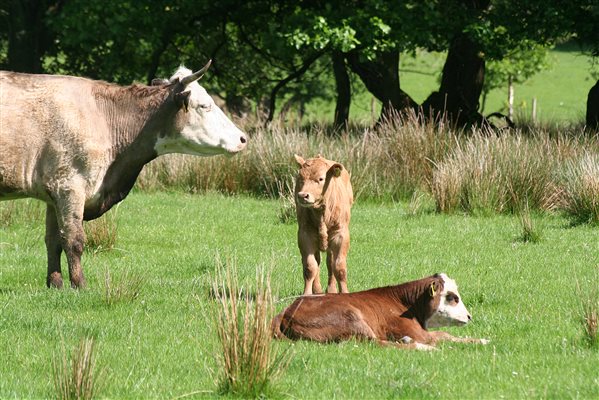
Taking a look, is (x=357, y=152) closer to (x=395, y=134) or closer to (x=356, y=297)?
(x=395, y=134)

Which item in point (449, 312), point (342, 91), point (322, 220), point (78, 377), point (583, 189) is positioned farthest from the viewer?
point (342, 91)

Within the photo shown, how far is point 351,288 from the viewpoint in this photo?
10719 millimetres

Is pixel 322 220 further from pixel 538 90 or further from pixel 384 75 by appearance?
pixel 538 90

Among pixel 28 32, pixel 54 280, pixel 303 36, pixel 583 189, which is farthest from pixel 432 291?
pixel 28 32

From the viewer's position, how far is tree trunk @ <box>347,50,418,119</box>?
25234 mm

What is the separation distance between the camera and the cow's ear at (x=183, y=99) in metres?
10.8

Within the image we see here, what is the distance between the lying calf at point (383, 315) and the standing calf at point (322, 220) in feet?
4.94

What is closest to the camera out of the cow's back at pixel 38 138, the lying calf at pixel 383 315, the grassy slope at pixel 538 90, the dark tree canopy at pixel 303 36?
the lying calf at pixel 383 315

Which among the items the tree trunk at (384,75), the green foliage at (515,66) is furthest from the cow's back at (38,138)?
the green foliage at (515,66)

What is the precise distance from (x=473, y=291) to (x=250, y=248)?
385 cm

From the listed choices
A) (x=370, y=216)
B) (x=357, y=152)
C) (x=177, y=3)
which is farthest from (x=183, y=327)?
(x=177, y=3)

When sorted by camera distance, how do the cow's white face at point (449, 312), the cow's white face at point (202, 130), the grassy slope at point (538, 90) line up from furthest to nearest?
the grassy slope at point (538, 90) → the cow's white face at point (202, 130) → the cow's white face at point (449, 312)

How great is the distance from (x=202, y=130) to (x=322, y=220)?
174 centimetres

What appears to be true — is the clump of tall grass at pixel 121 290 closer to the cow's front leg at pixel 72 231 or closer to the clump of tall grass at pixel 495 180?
the cow's front leg at pixel 72 231
